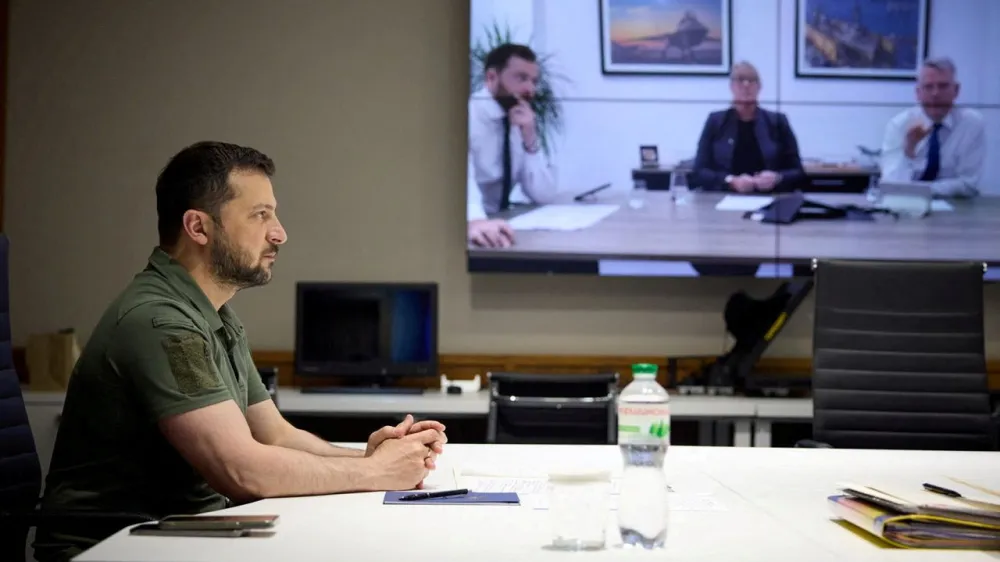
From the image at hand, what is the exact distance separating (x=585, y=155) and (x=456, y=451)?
7.64 ft

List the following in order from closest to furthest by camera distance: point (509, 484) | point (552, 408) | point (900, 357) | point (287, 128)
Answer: point (509, 484) → point (900, 357) → point (552, 408) → point (287, 128)

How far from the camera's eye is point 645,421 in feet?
5.34

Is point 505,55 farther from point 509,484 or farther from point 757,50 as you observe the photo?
point 509,484

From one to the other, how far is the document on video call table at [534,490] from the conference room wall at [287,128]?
267 cm

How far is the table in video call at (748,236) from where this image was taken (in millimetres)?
4652

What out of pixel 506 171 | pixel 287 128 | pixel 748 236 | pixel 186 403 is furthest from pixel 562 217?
pixel 186 403

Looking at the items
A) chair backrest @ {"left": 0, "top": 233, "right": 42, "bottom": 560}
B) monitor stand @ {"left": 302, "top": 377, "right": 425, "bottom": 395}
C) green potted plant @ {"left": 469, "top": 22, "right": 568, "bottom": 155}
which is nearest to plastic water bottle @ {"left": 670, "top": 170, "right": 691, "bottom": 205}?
green potted plant @ {"left": 469, "top": 22, "right": 568, "bottom": 155}

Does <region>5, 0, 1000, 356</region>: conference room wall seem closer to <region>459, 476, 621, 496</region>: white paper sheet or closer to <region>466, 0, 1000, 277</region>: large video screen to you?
<region>466, 0, 1000, 277</region>: large video screen

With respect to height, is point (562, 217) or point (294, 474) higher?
point (562, 217)

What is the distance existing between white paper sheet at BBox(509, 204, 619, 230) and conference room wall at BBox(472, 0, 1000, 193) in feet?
0.32

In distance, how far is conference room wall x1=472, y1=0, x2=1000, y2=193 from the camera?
4652 mm

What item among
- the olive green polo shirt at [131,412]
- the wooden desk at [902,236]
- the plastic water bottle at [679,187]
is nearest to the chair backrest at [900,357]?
the wooden desk at [902,236]

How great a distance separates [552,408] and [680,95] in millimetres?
1610

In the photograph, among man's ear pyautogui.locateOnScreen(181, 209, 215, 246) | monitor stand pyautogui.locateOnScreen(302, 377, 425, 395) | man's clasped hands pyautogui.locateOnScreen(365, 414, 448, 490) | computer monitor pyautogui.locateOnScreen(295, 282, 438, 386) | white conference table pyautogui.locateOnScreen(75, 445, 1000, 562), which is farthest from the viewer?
computer monitor pyautogui.locateOnScreen(295, 282, 438, 386)
